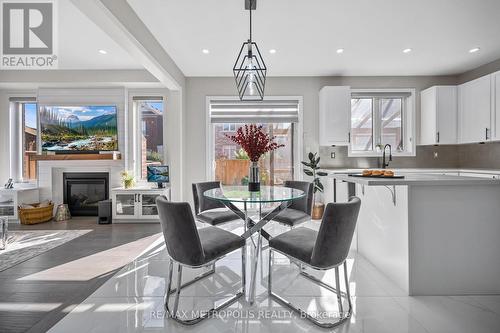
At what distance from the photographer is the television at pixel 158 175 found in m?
4.34

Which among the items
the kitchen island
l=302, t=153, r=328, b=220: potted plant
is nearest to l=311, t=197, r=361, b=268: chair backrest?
the kitchen island

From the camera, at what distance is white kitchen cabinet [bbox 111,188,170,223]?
167 inches

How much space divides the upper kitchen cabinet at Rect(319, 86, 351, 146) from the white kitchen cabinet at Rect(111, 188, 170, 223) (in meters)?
3.20

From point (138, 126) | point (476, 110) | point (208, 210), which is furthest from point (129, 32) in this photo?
point (476, 110)

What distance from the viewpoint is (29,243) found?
10.7 ft

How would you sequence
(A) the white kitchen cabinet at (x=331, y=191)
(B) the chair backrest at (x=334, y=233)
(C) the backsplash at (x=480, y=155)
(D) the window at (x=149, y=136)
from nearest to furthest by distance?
(B) the chair backrest at (x=334, y=233)
(A) the white kitchen cabinet at (x=331, y=191)
(C) the backsplash at (x=480, y=155)
(D) the window at (x=149, y=136)

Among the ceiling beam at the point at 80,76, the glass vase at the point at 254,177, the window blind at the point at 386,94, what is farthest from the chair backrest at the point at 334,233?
the ceiling beam at the point at 80,76

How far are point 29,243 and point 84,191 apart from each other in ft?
5.17

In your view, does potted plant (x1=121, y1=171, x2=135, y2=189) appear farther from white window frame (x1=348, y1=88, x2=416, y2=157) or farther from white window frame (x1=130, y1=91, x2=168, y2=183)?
white window frame (x1=348, y1=88, x2=416, y2=157)

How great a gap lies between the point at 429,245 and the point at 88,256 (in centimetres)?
356

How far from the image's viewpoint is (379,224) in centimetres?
246

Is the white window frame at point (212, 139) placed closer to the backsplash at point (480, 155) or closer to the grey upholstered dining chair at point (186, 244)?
the grey upholstered dining chair at point (186, 244)

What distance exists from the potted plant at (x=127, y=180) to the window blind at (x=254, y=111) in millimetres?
1818

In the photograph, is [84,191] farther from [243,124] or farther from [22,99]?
[243,124]
